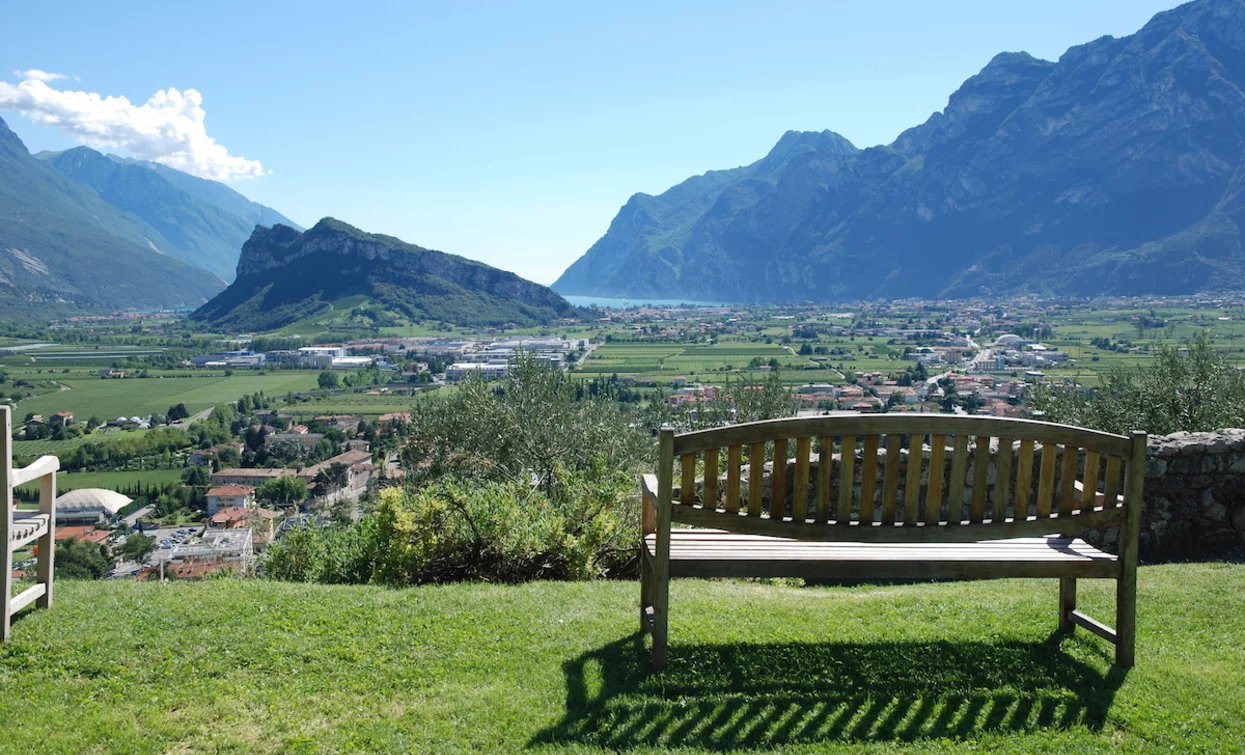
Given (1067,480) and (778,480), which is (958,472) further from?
(778,480)

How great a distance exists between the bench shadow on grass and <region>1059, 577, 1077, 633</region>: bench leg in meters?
0.17

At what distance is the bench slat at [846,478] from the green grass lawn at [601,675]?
2.77 ft

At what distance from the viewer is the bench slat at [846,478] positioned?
12.8 ft

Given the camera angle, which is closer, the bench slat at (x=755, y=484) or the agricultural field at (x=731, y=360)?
the bench slat at (x=755, y=484)

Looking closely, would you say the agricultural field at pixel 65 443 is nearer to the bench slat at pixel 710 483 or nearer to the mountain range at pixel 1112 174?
the bench slat at pixel 710 483

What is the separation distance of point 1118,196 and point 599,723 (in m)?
188

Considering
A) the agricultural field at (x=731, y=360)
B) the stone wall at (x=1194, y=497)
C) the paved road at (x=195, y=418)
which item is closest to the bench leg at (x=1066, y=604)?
the stone wall at (x=1194, y=497)

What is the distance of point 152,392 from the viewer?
75.2m

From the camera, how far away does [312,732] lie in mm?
3504

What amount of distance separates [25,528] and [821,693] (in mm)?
4628

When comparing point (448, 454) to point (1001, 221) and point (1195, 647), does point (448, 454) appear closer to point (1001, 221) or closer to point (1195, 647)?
point (1195, 647)

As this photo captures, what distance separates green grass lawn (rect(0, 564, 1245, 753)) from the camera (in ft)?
11.4

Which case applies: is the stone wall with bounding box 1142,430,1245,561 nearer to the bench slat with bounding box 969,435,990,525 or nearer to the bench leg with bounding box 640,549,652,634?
the bench slat with bounding box 969,435,990,525

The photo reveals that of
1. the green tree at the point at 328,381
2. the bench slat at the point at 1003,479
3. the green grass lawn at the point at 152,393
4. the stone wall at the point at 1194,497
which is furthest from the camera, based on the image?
the green tree at the point at 328,381
